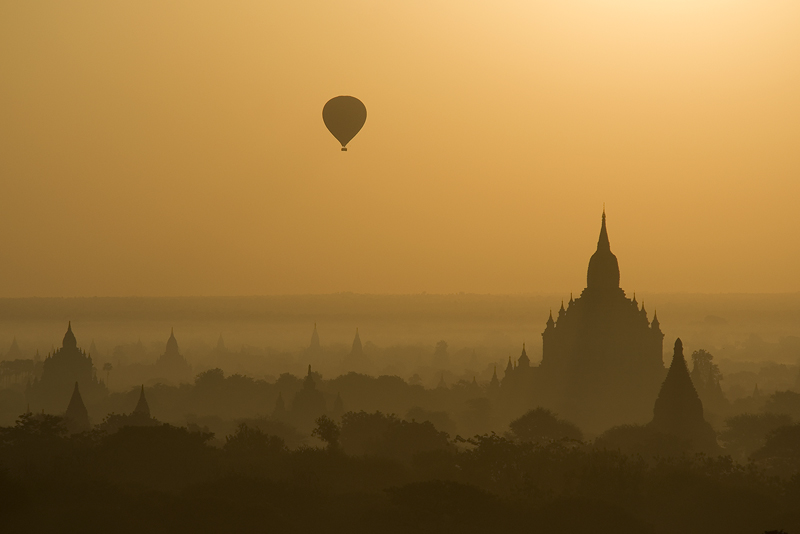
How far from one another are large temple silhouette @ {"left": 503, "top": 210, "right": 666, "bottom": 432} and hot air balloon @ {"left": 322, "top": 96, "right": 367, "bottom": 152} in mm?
28368

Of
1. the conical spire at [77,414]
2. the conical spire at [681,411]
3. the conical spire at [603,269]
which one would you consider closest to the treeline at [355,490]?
the conical spire at [681,411]

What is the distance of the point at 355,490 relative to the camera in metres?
51.6

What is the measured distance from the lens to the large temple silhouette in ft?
319

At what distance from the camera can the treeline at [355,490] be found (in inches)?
1774

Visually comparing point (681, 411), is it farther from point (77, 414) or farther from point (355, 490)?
point (77, 414)

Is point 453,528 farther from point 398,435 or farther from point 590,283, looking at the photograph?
point 590,283

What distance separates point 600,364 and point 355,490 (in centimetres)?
5075

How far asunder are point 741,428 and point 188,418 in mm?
56003

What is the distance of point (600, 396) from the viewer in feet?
321

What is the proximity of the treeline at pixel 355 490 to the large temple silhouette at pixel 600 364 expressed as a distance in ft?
105

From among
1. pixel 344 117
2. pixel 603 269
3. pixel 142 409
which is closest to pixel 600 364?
pixel 603 269

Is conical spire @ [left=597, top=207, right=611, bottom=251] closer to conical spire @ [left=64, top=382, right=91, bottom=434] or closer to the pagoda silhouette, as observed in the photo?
conical spire @ [left=64, top=382, right=91, bottom=434]

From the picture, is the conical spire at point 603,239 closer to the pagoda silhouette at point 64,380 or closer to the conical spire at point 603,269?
the conical spire at point 603,269

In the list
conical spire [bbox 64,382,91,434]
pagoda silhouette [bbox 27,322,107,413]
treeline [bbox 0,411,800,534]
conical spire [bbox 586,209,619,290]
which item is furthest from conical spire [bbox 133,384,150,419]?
pagoda silhouette [bbox 27,322,107,413]
